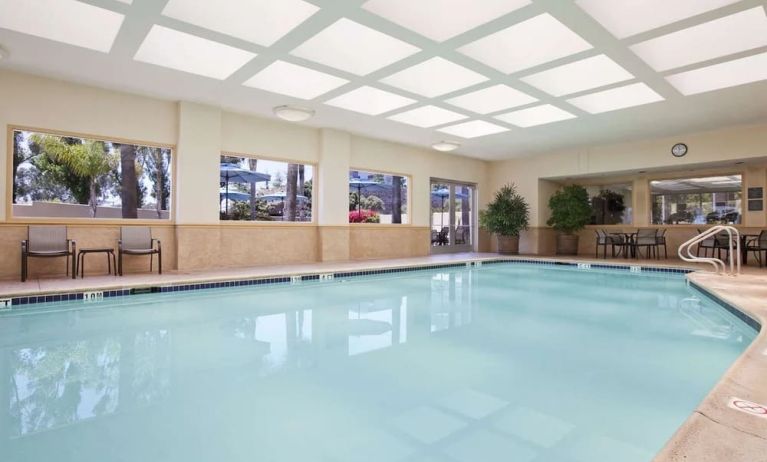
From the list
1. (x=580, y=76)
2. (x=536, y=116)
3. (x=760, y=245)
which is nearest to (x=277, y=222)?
(x=536, y=116)

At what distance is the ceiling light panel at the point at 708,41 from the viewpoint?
430cm

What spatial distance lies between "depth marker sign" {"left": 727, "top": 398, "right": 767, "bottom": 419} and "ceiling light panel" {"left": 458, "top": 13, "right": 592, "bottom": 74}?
3.76 m

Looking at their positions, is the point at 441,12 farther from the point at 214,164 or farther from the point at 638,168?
the point at 638,168

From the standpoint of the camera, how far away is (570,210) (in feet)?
36.7

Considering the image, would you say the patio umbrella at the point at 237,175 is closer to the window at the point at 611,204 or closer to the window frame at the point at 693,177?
the window at the point at 611,204

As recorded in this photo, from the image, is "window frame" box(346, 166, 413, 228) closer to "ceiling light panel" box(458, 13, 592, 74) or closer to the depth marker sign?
"ceiling light panel" box(458, 13, 592, 74)

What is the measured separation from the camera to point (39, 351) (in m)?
3.19

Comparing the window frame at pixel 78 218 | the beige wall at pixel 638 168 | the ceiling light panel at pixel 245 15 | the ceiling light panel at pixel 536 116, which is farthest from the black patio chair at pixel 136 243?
the beige wall at pixel 638 168

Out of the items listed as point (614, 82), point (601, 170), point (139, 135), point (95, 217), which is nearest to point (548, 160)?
point (601, 170)

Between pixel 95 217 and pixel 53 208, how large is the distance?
1.76 ft

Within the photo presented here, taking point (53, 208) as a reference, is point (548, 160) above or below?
above

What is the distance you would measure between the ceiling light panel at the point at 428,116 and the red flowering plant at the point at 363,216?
2751 millimetres

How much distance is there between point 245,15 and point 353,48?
1.30 metres

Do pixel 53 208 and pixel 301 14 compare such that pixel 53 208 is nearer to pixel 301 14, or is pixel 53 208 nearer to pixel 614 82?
pixel 301 14
